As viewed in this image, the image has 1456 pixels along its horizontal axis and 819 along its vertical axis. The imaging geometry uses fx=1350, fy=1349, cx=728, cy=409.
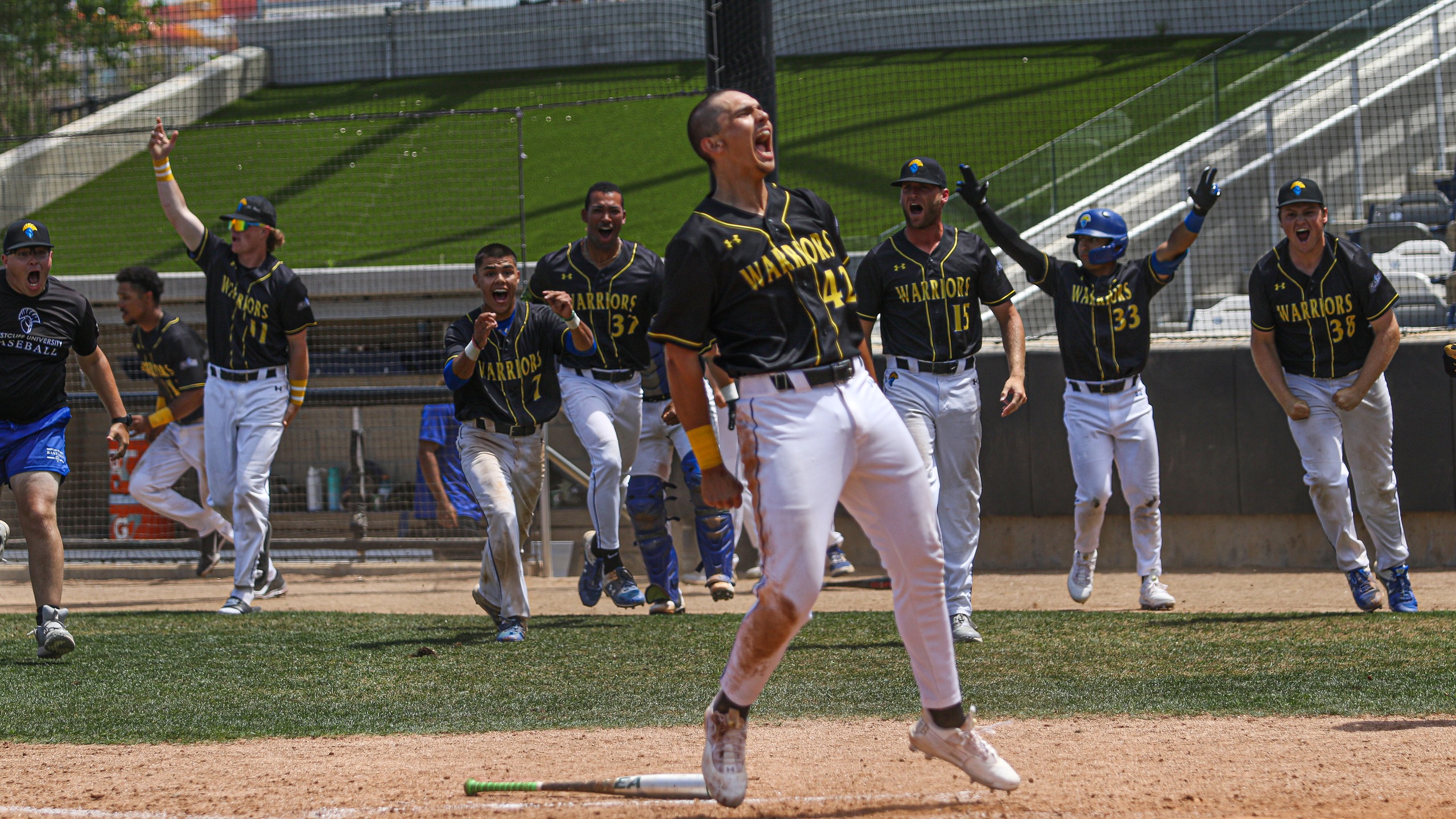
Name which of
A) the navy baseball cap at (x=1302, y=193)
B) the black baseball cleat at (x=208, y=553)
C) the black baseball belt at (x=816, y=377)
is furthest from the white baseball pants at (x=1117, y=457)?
the black baseball cleat at (x=208, y=553)

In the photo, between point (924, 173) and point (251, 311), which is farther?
point (251, 311)

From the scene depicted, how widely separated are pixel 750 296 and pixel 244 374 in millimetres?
5437

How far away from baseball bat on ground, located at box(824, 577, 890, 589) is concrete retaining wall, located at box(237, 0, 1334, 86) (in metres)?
12.5

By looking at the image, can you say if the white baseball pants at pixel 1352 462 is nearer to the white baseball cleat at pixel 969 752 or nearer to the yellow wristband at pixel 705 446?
the white baseball cleat at pixel 969 752

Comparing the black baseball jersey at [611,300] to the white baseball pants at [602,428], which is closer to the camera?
the white baseball pants at [602,428]

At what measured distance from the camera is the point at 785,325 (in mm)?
3793

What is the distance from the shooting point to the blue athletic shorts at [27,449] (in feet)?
21.4

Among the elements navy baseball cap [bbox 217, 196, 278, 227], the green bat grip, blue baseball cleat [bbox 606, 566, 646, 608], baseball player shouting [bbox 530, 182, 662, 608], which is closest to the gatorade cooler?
navy baseball cap [bbox 217, 196, 278, 227]

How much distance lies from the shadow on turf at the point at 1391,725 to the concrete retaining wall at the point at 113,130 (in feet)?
41.8

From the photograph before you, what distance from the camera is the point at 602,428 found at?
758 centimetres

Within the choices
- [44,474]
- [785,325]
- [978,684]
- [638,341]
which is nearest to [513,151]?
[638,341]

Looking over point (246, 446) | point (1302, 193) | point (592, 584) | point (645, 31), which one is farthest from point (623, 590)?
point (645, 31)

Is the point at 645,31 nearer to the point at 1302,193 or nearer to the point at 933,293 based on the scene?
the point at 1302,193

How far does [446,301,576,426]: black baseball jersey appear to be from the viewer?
7.08 meters
